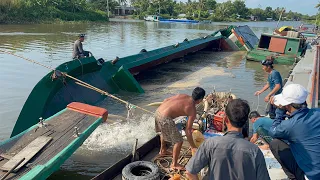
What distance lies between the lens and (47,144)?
4.95 metres

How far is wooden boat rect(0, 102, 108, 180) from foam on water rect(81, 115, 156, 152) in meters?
1.08

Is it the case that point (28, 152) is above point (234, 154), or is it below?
below

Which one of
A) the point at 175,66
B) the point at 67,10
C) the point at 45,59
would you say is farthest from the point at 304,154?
the point at 67,10

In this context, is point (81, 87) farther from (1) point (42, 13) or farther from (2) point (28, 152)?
(1) point (42, 13)

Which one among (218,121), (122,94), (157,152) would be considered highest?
(218,121)

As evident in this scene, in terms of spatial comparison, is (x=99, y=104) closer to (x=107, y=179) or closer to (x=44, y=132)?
(x=44, y=132)

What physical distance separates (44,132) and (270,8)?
168418mm

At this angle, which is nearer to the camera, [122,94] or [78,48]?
[78,48]

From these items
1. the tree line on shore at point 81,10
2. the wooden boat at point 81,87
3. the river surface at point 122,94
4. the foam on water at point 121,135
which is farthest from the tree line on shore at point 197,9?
the foam on water at point 121,135

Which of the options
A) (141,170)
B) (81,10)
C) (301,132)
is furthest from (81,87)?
(81,10)

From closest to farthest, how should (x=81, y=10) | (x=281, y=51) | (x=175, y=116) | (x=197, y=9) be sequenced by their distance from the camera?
(x=175, y=116), (x=281, y=51), (x=81, y=10), (x=197, y=9)

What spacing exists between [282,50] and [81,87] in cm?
1369

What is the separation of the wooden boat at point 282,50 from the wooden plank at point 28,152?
15.2 metres

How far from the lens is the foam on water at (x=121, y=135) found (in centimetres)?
676
